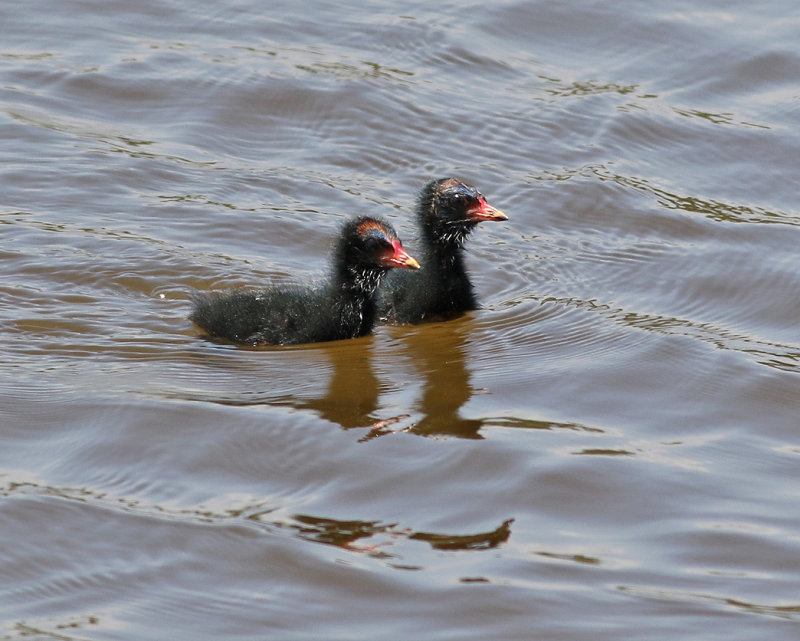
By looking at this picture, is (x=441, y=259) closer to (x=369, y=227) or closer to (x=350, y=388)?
(x=369, y=227)

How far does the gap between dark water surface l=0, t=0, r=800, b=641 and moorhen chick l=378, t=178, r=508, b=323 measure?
0.57ft

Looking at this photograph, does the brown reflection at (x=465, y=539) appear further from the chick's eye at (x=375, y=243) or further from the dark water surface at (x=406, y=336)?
the chick's eye at (x=375, y=243)

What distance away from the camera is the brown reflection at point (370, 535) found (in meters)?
6.34

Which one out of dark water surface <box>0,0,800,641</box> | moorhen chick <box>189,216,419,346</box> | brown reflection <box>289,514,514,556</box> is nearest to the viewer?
dark water surface <box>0,0,800,641</box>

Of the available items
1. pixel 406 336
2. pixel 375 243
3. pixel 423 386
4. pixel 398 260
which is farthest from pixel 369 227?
pixel 423 386

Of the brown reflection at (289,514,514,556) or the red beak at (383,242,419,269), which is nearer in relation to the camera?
the brown reflection at (289,514,514,556)

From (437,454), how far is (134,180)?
534cm

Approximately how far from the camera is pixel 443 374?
8.69m

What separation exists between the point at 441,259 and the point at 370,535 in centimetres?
392

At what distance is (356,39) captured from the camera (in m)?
14.5

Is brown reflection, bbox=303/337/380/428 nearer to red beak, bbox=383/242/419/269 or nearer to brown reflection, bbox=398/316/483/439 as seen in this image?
brown reflection, bbox=398/316/483/439

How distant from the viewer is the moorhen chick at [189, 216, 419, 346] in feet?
29.8

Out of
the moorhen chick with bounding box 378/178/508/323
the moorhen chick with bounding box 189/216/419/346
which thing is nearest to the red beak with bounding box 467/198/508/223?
the moorhen chick with bounding box 378/178/508/323

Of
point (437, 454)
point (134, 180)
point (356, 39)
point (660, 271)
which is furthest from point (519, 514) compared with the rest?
point (356, 39)
